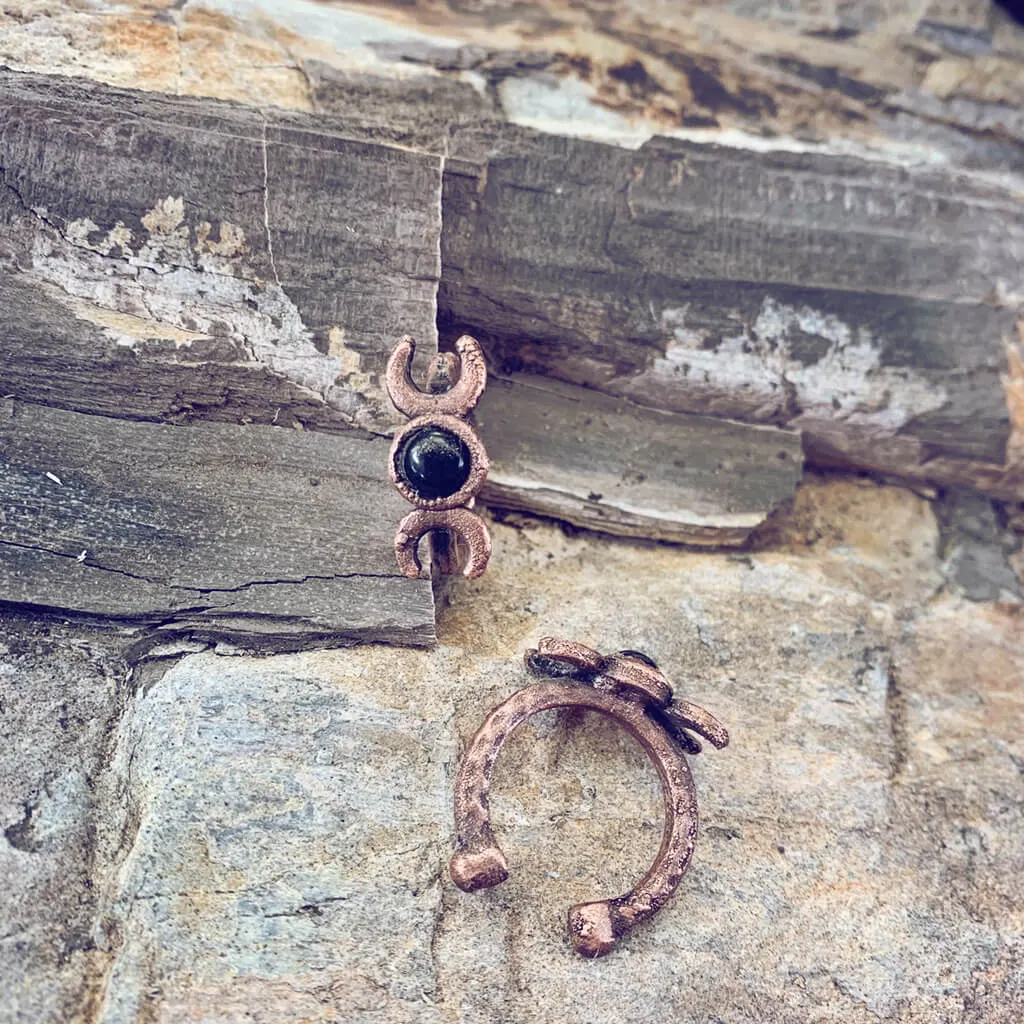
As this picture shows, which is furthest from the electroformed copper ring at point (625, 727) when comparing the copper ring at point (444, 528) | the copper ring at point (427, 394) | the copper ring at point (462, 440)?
the copper ring at point (427, 394)

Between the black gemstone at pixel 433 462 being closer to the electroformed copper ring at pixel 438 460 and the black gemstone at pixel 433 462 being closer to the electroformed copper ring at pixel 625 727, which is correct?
the electroformed copper ring at pixel 438 460

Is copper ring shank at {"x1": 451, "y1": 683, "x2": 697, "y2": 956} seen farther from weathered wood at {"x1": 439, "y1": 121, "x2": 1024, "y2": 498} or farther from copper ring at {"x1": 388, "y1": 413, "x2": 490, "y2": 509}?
weathered wood at {"x1": 439, "y1": 121, "x2": 1024, "y2": 498}

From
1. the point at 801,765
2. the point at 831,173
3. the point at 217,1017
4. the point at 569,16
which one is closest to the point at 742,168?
the point at 831,173

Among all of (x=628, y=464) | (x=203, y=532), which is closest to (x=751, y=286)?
(x=628, y=464)

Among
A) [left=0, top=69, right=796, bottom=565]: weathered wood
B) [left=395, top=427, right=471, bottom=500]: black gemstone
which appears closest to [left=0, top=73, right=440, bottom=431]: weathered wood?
[left=0, top=69, right=796, bottom=565]: weathered wood

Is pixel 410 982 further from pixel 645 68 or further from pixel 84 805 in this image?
pixel 645 68
